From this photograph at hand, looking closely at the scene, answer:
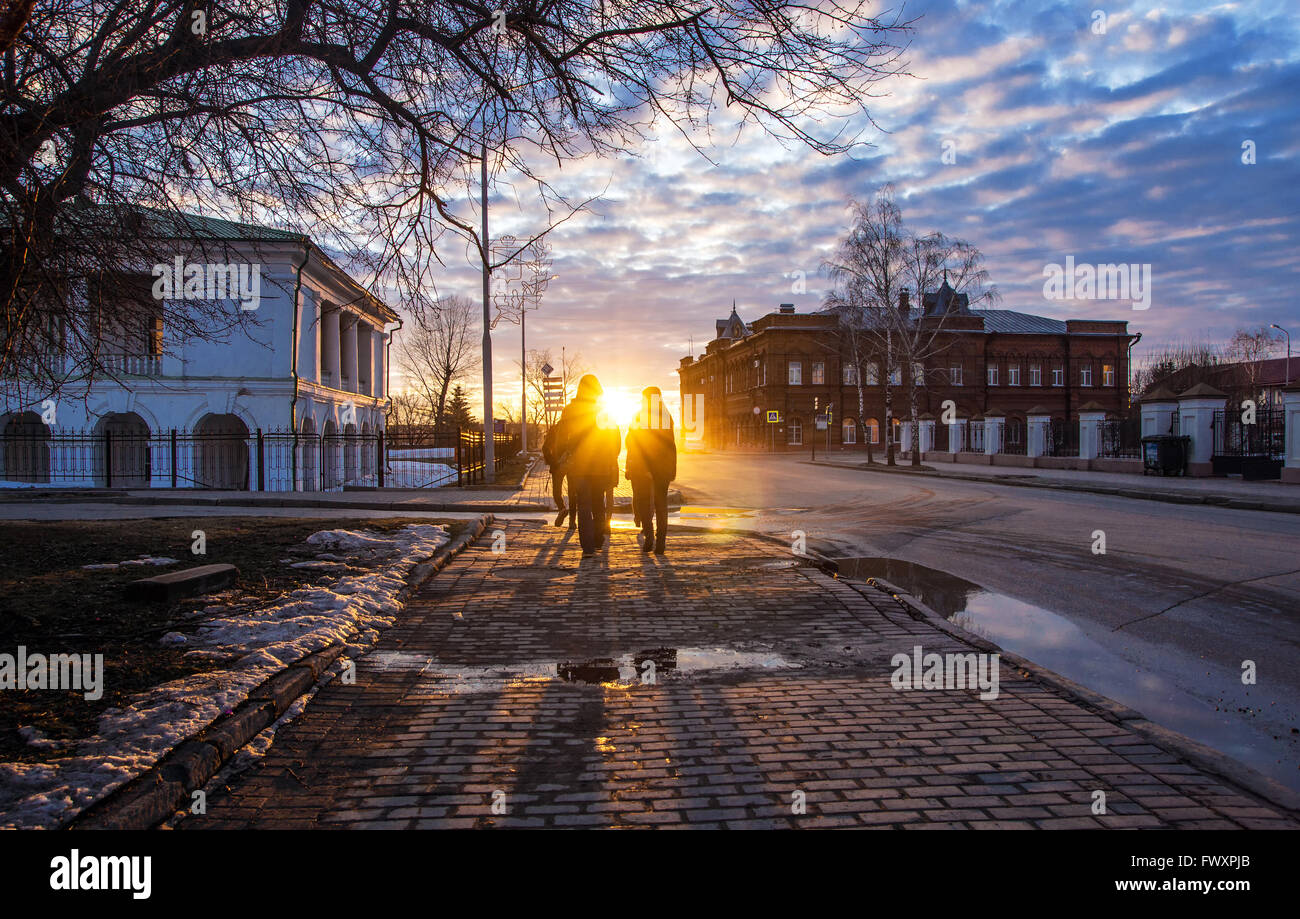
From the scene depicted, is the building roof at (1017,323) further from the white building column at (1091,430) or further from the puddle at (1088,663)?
the puddle at (1088,663)

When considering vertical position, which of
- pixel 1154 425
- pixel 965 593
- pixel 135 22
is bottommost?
pixel 965 593

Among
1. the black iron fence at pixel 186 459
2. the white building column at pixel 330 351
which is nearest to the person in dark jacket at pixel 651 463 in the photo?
the black iron fence at pixel 186 459

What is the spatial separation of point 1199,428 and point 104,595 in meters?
28.7

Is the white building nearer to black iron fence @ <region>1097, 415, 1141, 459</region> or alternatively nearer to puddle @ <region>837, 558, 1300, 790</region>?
puddle @ <region>837, 558, 1300, 790</region>

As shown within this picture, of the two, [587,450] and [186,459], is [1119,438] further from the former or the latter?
[186,459]

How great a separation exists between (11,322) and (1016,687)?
7.46m

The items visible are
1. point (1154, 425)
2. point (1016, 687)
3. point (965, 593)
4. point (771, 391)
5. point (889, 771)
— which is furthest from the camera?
point (771, 391)

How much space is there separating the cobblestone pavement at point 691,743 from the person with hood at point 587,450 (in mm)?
3224

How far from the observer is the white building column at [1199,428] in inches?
963

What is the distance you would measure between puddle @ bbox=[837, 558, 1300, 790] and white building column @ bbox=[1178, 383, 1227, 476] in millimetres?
20930

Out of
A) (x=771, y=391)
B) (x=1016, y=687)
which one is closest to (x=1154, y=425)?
(x=1016, y=687)

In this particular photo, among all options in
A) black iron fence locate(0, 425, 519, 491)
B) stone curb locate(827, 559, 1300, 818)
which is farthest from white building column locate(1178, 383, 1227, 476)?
stone curb locate(827, 559, 1300, 818)

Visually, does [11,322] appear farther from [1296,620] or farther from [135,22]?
[1296,620]
